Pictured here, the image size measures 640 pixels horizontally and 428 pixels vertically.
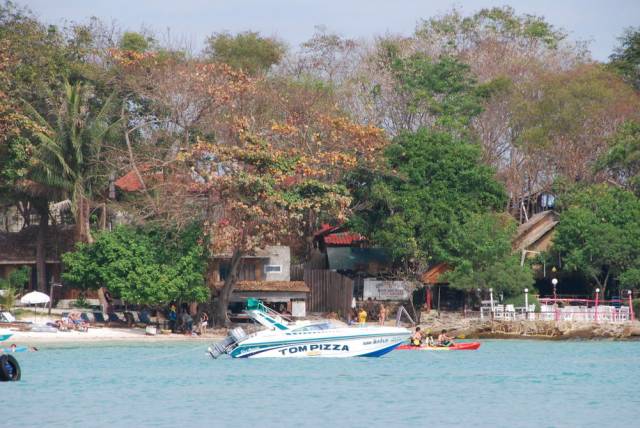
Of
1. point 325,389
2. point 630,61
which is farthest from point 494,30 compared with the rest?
point 325,389

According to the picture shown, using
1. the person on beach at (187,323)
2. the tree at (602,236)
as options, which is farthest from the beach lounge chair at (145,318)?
the tree at (602,236)

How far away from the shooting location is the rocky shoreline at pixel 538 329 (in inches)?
2044

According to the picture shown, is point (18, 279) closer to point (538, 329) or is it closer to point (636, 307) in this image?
point (538, 329)

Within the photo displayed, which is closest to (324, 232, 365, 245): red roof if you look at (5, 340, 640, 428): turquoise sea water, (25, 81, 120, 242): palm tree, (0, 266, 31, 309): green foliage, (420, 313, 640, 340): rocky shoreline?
(420, 313, 640, 340): rocky shoreline

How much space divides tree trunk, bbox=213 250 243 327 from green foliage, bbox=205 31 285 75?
18.6 m

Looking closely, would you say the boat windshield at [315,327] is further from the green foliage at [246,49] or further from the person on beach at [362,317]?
the green foliage at [246,49]

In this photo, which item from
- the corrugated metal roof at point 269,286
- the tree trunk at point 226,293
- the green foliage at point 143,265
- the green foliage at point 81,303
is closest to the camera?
the green foliage at point 143,265

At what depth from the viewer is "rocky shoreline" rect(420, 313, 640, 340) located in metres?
51.9

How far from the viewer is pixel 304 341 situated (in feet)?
143

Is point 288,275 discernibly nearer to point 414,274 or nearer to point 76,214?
point 414,274

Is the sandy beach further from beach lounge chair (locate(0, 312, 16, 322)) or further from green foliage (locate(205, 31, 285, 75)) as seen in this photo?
green foliage (locate(205, 31, 285, 75))

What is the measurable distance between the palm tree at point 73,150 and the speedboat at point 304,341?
13.8 m

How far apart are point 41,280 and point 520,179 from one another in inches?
1009

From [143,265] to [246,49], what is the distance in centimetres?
2229
